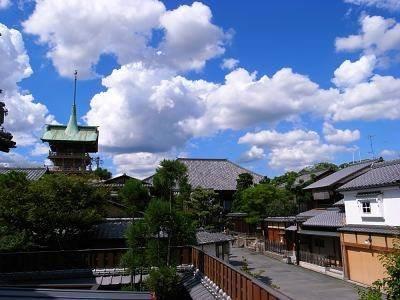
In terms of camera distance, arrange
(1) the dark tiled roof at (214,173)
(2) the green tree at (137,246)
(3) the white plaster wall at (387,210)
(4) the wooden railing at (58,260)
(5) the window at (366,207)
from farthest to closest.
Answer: (1) the dark tiled roof at (214,173) < (5) the window at (366,207) < (3) the white plaster wall at (387,210) < (4) the wooden railing at (58,260) < (2) the green tree at (137,246)

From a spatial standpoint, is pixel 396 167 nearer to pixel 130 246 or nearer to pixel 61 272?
pixel 130 246

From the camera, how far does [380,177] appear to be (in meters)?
23.9

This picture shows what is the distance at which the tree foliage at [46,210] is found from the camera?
2027 cm

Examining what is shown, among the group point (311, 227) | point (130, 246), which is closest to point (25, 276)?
point (130, 246)

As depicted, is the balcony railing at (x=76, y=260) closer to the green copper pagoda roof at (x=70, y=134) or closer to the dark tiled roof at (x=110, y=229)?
the dark tiled roof at (x=110, y=229)

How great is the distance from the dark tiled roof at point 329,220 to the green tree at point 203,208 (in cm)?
1171

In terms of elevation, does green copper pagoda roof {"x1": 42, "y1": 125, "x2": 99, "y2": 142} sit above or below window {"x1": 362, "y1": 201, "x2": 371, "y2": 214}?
above

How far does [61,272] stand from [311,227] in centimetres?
1934

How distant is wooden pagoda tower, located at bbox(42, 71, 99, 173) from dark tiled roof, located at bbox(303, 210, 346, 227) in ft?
109

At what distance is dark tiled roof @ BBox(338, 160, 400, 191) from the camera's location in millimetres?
22188

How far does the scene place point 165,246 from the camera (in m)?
16.5

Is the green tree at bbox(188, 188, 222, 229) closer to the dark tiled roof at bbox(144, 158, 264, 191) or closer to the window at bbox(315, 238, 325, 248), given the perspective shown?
the window at bbox(315, 238, 325, 248)

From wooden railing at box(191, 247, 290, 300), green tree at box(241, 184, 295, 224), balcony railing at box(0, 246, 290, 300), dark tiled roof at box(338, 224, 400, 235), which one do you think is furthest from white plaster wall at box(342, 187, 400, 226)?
green tree at box(241, 184, 295, 224)

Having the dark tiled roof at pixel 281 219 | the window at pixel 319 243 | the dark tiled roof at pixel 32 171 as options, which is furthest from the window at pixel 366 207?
the dark tiled roof at pixel 32 171
